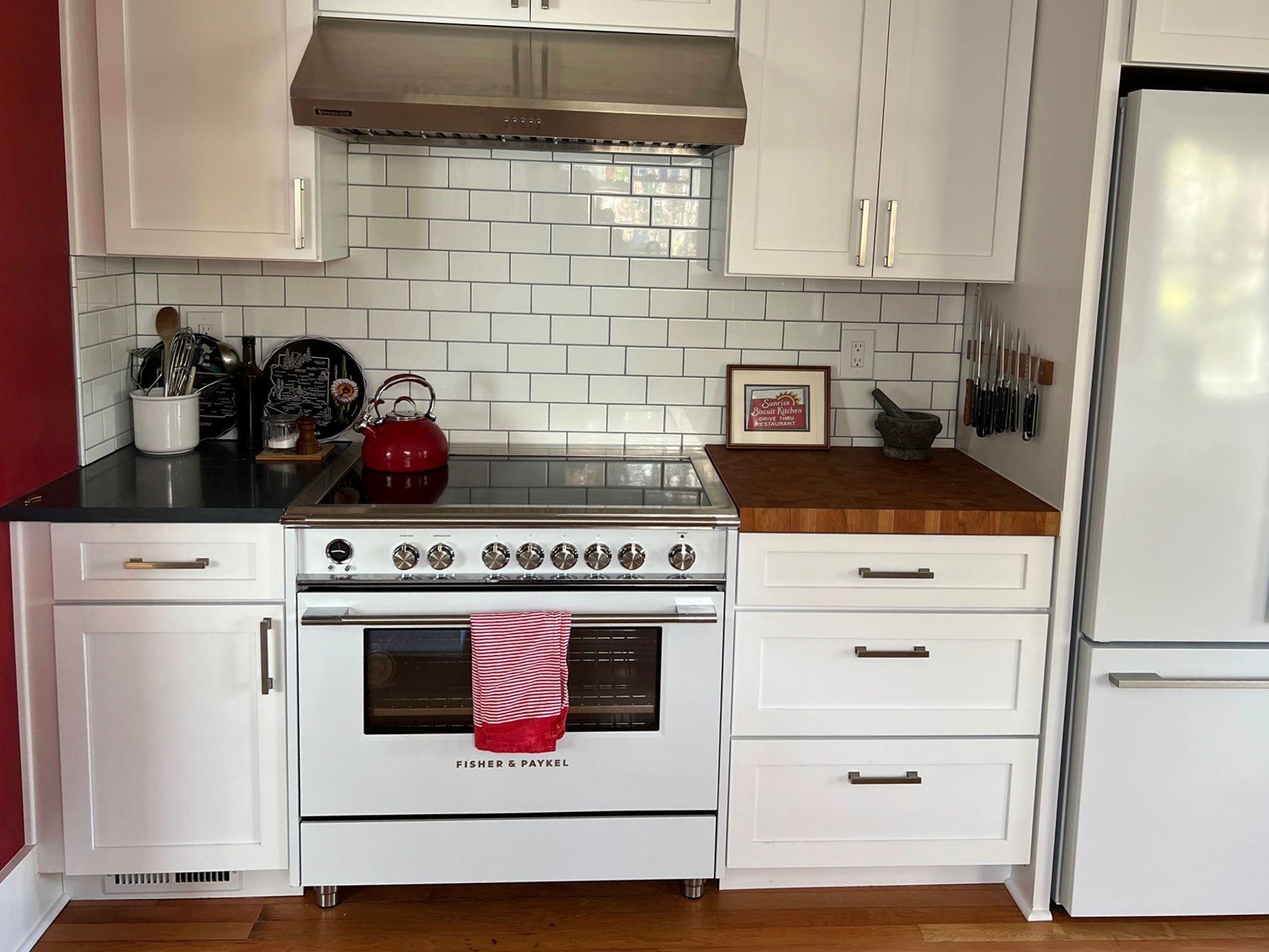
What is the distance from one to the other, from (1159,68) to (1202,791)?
1579mm

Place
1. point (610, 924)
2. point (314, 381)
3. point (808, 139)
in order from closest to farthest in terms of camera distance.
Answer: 1. point (610, 924)
2. point (808, 139)
3. point (314, 381)

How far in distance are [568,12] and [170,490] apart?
1.42m

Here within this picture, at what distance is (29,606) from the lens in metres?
2.48

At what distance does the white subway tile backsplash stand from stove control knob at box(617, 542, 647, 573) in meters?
0.77

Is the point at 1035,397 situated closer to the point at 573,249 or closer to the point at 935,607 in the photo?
the point at 935,607

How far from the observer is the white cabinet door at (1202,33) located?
235cm

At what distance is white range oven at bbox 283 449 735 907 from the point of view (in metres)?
2.52

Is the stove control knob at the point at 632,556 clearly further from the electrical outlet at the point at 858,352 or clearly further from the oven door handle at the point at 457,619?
the electrical outlet at the point at 858,352

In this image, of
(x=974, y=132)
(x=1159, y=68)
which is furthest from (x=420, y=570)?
(x=1159, y=68)

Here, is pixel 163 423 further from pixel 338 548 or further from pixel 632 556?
pixel 632 556

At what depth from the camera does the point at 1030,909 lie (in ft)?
8.98

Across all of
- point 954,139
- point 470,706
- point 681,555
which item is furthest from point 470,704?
point 954,139

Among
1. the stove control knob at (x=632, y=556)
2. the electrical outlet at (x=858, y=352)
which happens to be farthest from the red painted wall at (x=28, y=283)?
the electrical outlet at (x=858, y=352)

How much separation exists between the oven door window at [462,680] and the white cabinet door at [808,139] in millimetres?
956
